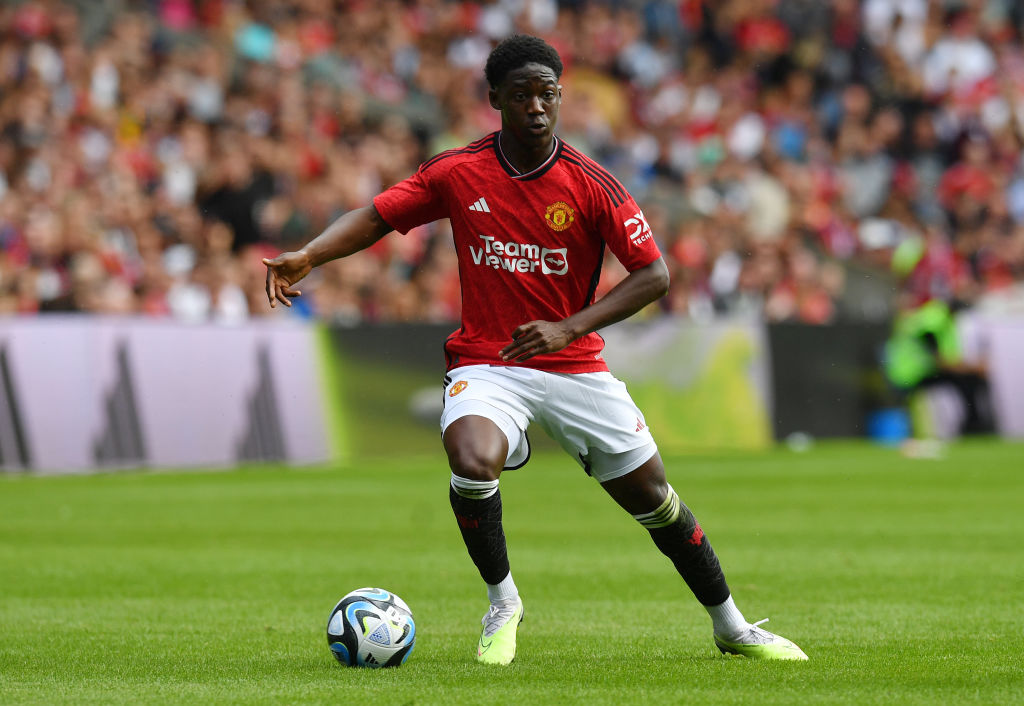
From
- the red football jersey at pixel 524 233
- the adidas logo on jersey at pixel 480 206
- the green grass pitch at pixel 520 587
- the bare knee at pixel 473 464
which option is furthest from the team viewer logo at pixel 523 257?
the green grass pitch at pixel 520 587

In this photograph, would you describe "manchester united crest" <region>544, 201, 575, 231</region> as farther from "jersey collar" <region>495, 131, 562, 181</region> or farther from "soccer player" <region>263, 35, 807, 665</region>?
"jersey collar" <region>495, 131, 562, 181</region>

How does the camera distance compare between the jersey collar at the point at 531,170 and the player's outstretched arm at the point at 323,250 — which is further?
the jersey collar at the point at 531,170

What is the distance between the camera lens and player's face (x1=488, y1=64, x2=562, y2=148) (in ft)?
20.5

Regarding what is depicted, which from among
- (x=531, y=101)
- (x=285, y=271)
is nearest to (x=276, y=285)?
(x=285, y=271)

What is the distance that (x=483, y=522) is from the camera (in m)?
6.38

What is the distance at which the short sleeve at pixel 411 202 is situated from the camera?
21.5 ft

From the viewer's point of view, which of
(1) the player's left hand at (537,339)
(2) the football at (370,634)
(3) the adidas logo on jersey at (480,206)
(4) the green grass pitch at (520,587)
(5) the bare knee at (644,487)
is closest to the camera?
(4) the green grass pitch at (520,587)

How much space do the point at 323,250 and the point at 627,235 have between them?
1.23m

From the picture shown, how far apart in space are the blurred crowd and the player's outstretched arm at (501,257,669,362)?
11.5 meters

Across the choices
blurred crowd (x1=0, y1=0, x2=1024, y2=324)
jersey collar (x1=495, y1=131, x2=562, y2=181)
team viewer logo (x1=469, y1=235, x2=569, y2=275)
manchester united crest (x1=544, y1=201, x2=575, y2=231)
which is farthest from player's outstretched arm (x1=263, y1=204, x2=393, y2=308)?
blurred crowd (x1=0, y1=0, x2=1024, y2=324)

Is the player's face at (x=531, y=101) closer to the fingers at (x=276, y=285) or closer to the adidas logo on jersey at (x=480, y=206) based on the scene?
the adidas logo on jersey at (x=480, y=206)

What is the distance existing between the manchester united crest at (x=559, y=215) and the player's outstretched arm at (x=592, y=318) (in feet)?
1.12

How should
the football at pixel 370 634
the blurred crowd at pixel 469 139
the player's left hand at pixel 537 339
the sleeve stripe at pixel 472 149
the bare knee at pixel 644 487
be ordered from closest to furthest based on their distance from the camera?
the player's left hand at pixel 537 339 → the football at pixel 370 634 → the bare knee at pixel 644 487 → the sleeve stripe at pixel 472 149 → the blurred crowd at pixel 469 139

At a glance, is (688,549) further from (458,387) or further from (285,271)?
(285,271)
